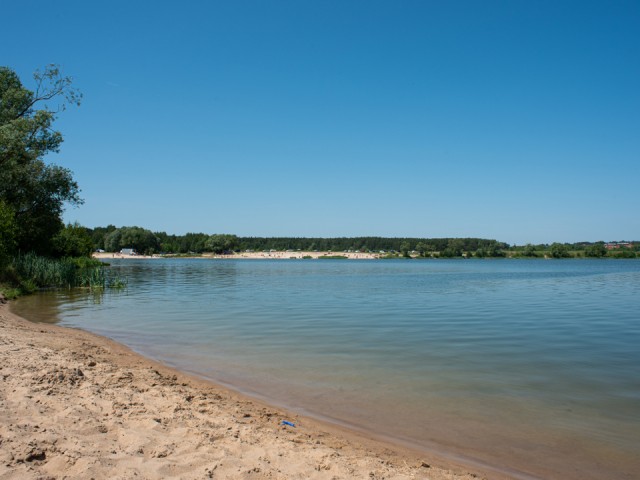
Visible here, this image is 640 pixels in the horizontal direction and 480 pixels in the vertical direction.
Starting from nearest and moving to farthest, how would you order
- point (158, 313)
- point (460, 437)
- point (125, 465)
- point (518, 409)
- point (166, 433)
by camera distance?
point (125, 465), point (166, 433), point (460, 437), point (518, 409), point (158, 313)

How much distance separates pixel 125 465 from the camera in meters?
4.58

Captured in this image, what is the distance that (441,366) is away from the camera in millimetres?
11094

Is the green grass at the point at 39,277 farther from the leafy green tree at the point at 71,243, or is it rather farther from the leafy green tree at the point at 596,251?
the leafy green tree at the point at 596,251

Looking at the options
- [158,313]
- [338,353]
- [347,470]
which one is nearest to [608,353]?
[338,353]

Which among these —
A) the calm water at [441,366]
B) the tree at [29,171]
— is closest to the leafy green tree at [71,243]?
the tree at [29,171]

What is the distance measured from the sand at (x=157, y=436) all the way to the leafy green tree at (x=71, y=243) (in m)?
41.7

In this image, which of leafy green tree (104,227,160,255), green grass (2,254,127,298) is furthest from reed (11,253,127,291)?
leafy green tree (104,227,160,255)

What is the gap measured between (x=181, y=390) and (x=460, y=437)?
4765 millimetres

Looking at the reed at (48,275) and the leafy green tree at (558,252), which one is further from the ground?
the leafy green tree at (558,252)

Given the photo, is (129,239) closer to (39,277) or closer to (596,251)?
(39,277)

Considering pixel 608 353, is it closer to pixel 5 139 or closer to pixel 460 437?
pixel 460 437

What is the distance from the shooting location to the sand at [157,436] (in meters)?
4.57

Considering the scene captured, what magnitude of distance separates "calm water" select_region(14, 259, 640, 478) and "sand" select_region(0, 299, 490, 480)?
110 cm

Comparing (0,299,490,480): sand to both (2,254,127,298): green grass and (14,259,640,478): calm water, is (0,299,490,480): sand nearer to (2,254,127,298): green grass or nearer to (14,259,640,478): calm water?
(14,259,640,478): calm water
